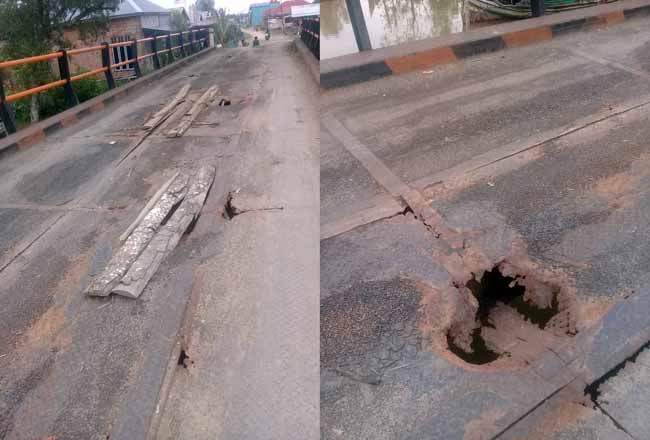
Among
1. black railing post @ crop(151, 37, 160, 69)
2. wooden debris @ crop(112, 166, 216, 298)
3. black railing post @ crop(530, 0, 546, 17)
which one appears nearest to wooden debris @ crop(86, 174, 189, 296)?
wooden debris @ crop(112, 166, 216, 298)

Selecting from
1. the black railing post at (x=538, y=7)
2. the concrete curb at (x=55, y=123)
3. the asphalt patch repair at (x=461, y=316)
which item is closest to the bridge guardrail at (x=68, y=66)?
the concrete curb at (x=55, y=123)

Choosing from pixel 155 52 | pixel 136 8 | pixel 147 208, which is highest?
pixel 136 8

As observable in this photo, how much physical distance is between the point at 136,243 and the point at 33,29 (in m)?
A: 14.9

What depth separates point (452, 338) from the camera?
8.21ft

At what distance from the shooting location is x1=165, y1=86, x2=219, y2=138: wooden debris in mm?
5953

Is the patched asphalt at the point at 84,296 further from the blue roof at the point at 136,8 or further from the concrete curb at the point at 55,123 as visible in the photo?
the blue roof at the point at 136,8

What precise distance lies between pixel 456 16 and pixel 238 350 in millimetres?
10702

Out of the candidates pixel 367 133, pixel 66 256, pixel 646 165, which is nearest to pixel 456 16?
pixel 367 133

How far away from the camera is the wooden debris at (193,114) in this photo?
5.95 m

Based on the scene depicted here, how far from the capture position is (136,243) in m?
3.33

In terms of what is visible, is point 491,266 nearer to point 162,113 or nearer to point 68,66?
point 162,113

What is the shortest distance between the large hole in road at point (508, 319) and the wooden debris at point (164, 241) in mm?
1883

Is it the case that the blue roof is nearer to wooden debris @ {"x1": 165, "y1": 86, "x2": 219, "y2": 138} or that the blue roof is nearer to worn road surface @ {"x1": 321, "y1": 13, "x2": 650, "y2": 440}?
wooden debris @ {"x1": 165, "y1": 86, "x2": 219, "y2": 138}

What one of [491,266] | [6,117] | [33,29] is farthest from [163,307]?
[33,29]
